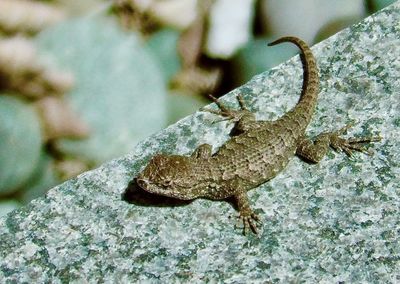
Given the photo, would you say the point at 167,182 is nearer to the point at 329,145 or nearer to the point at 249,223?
the point at 249,223

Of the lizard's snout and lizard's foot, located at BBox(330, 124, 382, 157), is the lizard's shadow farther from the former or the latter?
lizard's foot, located at BBox(330, 124, 382, 157)

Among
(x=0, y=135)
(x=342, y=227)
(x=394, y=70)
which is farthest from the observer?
(x=0, y=135)

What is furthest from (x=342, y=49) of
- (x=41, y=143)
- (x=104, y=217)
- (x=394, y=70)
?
(x=41, y=143)

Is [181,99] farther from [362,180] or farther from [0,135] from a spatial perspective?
[362,180]

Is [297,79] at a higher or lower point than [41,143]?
higher

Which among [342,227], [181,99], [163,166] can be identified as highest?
[163,166]

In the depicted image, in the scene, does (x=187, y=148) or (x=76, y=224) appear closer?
(x=76, y=224)
